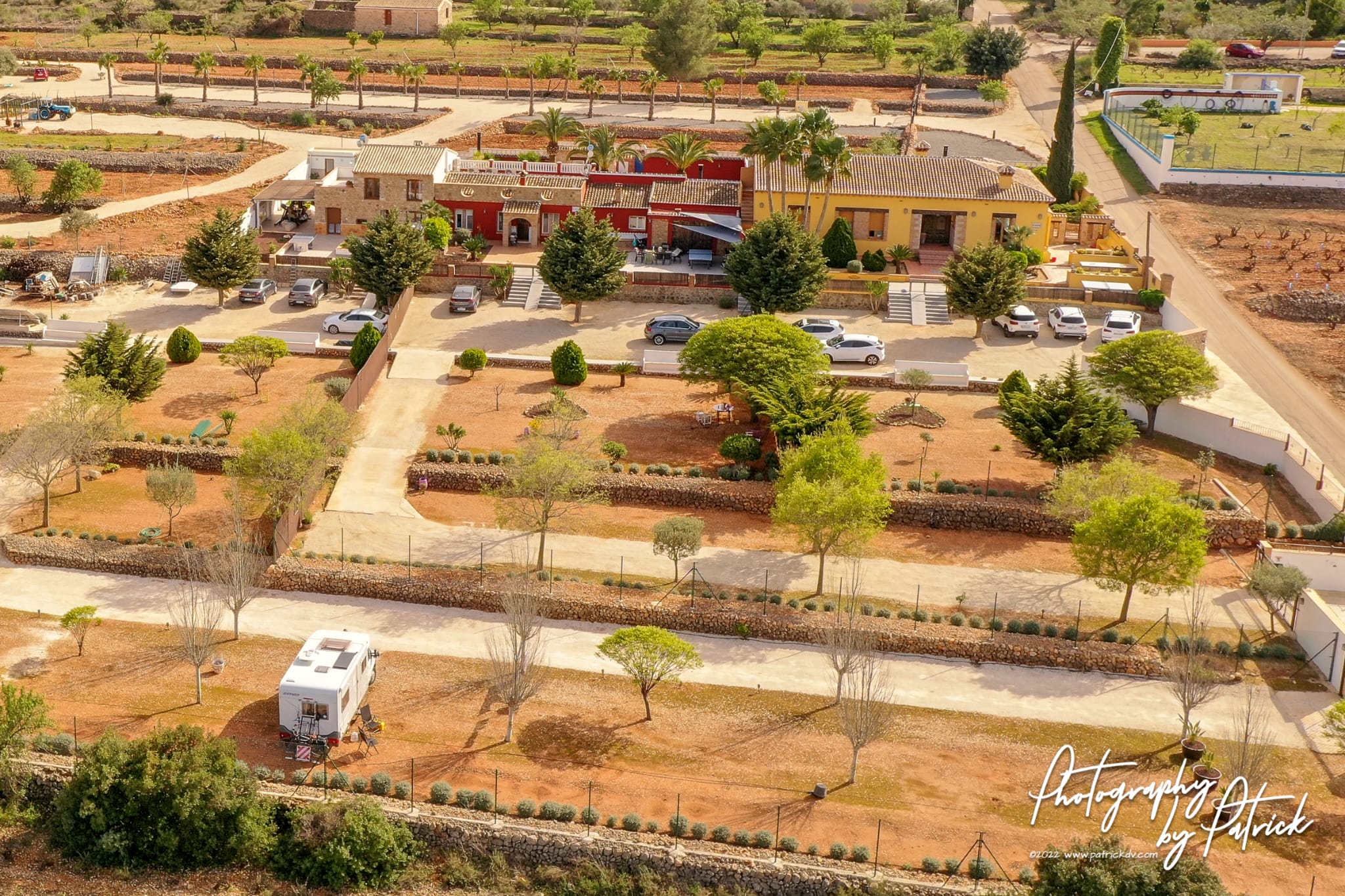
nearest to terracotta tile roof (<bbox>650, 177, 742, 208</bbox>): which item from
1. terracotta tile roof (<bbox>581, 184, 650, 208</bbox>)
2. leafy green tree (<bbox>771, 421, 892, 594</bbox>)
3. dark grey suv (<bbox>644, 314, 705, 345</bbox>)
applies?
terracotta tile roof (<bbox>581, 184, 650, 208</bbox>)

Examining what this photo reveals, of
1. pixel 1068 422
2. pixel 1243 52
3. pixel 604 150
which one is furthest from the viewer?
pixel 1243 52

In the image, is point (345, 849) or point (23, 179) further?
point (23, 179)

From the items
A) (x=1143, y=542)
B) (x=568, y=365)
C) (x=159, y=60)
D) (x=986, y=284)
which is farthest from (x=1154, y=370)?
(x=159, y=60)

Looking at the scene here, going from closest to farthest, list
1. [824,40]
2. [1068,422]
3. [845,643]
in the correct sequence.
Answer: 1. [845,643]
2. [1068,422]
3. [824,40]

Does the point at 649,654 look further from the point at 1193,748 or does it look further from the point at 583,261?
the point at 583,261

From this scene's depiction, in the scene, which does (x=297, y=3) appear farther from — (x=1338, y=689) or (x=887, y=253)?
(x=1338, y=689)

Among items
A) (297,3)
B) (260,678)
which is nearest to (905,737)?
(260,678)

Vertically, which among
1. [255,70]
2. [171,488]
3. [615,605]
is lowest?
[615,605]
